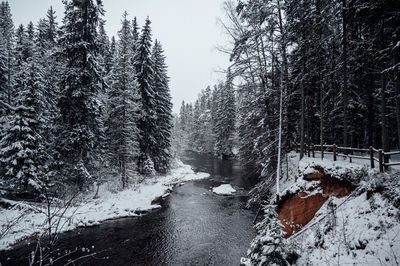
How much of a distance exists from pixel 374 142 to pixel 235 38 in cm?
1894

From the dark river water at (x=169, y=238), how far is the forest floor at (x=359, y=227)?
4.58 metres

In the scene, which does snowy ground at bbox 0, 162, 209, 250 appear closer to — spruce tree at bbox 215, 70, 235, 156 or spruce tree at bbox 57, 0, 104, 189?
spruce tree at bbox 57, 0, 104, 189

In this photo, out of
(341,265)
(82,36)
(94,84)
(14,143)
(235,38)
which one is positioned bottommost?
(341,265)

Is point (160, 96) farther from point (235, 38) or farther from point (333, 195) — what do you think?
point (333, 195)

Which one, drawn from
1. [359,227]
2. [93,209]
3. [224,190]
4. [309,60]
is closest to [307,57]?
[309,60]

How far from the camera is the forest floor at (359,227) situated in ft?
18.0

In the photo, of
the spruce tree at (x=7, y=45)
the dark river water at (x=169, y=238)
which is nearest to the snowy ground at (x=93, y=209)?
the dark river water at (x=169, y=238)

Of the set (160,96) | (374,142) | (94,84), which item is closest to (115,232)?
(94,84)

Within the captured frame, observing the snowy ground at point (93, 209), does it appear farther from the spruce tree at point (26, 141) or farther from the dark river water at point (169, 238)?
the spruce tree at point (26, 141)

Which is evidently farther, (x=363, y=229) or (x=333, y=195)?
(x=333, y=195)

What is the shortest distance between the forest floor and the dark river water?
4583 mm

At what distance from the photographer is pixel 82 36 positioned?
17203 mm

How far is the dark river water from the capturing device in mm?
10430

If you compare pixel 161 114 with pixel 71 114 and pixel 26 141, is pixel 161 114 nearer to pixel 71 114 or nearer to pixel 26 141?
pixel 71 114
